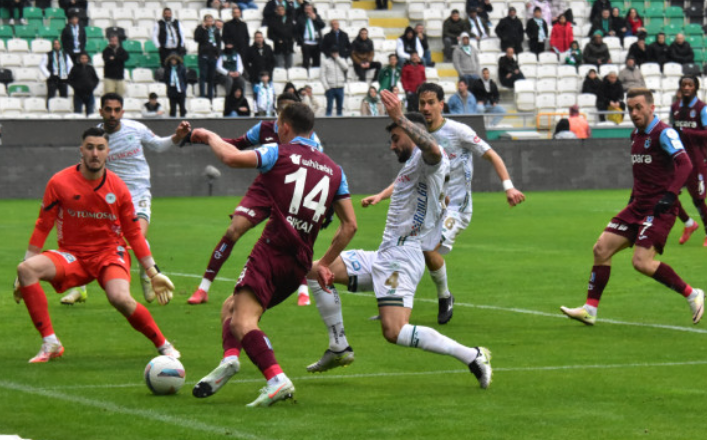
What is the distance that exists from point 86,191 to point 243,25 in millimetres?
21348

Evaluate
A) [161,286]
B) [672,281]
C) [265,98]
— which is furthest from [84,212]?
[265,98]

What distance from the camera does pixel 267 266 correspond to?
339 inches

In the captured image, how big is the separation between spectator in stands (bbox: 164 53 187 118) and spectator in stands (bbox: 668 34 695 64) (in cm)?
1397

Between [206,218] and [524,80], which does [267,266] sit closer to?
[206,218]

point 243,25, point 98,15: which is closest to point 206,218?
point 243,25

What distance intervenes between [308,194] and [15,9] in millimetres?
25704

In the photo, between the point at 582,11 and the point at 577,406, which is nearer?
the point at 577,406

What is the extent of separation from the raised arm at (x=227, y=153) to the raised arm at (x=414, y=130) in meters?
0.97

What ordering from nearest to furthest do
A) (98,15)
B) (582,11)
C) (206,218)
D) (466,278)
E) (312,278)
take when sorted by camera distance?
1. (312,278)
2. (466,278)
3. (206,218)
4. (98,15)
5. (582,11)

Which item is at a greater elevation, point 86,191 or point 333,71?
point 86,191

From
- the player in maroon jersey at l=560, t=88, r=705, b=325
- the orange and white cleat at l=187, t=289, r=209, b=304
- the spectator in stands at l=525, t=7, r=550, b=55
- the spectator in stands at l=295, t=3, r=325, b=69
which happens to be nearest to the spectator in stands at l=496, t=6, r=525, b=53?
the spectator in stands at l=525, t=7, r=550, b=55

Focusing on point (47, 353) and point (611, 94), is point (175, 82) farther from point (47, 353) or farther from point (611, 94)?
point (47, 353)

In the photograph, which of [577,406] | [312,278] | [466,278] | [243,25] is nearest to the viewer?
[577,406]

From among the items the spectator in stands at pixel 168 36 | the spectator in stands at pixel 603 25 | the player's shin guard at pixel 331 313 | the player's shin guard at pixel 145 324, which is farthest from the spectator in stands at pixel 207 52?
the player's shin guard at pixel 331 313
